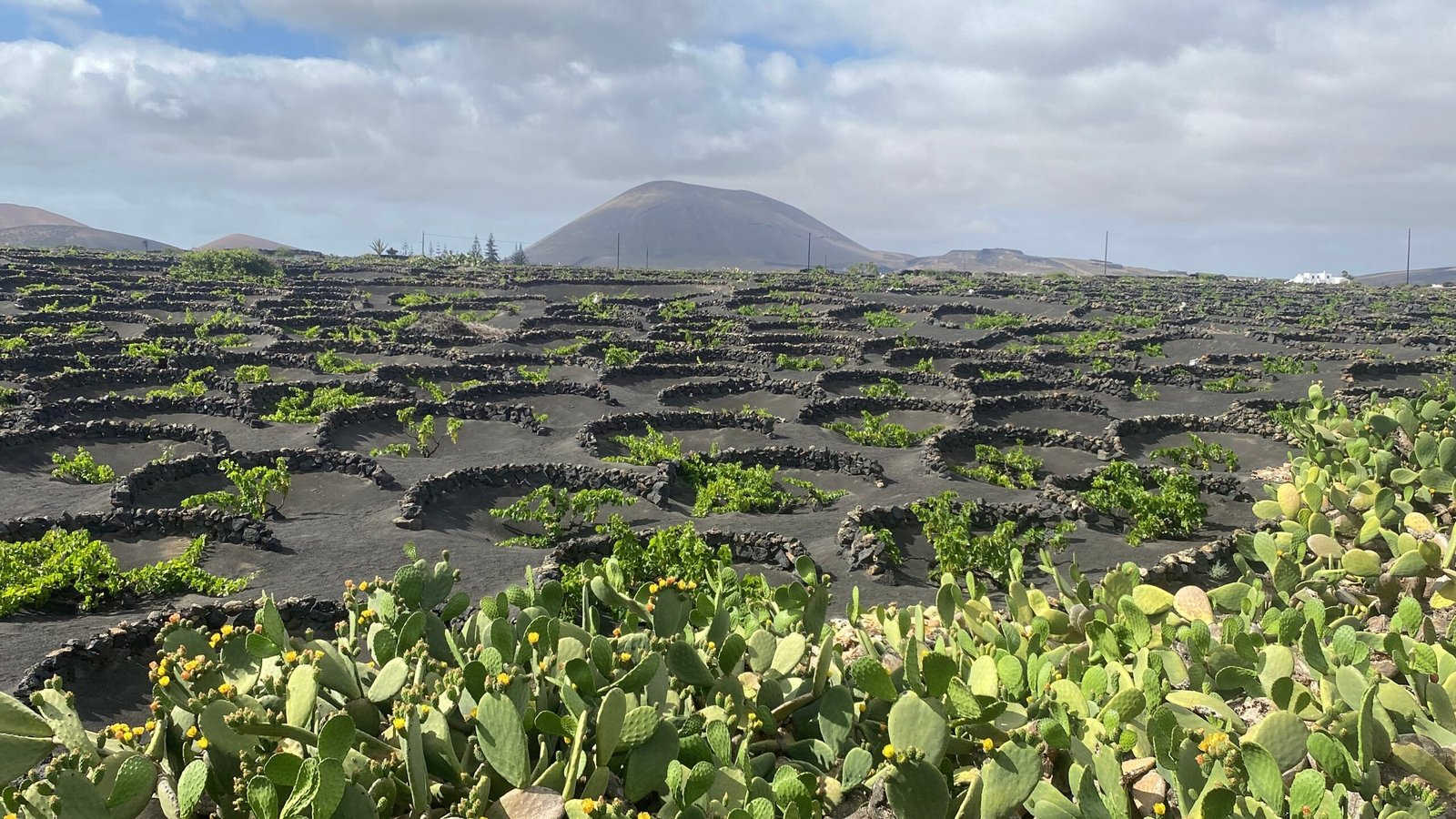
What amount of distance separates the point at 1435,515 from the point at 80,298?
55530 mm

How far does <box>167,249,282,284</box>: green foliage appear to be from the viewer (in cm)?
6556

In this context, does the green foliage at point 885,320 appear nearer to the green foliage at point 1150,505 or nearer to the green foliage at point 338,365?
the green foliage at point 338,365

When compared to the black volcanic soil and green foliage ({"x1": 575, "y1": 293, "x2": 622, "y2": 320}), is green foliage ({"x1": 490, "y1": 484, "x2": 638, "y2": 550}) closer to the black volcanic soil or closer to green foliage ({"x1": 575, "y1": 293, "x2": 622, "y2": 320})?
the black volcanic soil

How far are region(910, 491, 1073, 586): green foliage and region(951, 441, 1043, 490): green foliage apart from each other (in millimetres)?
3061

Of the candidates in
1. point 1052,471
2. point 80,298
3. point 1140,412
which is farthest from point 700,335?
point 80,298

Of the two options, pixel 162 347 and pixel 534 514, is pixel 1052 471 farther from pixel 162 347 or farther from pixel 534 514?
pixel 162 347

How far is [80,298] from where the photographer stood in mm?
47781

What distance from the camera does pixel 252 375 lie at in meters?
28.8

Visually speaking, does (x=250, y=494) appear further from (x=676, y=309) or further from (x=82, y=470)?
(x=676, y=309)

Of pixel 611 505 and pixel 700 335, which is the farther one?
pixel 700 335

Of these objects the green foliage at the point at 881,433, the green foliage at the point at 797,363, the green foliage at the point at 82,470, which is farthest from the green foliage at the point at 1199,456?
the green foliage at the point at 82,470

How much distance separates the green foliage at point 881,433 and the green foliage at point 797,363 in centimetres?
1056

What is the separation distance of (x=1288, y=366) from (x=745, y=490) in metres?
27.4

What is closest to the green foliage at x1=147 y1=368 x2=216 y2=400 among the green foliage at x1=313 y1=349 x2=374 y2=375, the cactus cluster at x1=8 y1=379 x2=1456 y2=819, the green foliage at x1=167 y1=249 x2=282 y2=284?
the green foliage at x1=313 y1=349 x2=374 y2=375
